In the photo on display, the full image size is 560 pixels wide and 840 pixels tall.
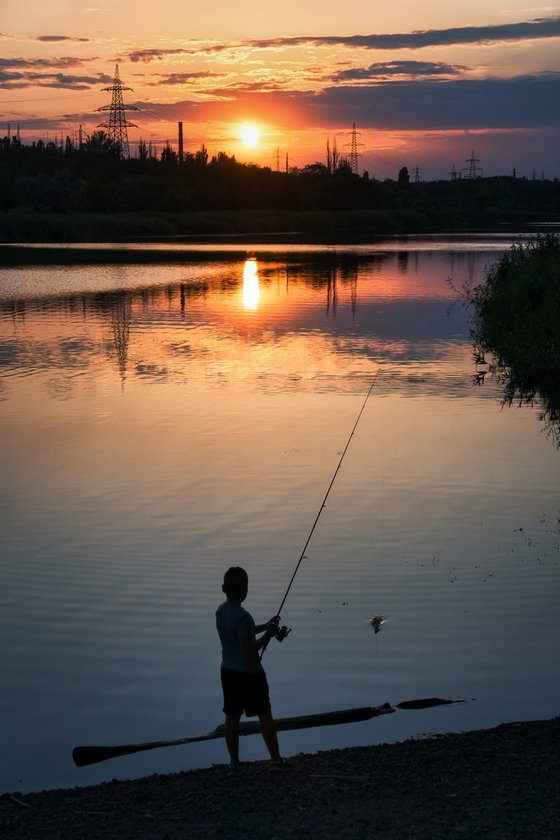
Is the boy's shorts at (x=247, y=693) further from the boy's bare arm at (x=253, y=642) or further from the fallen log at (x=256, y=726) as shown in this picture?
the fallen log at (x=256, y=726)

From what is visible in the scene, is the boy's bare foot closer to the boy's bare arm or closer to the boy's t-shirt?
the boy's t-shirt

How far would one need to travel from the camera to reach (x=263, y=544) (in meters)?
11.2

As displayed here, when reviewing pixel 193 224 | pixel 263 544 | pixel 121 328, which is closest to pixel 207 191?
pixel 193 224

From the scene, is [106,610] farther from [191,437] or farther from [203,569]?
[191,437]

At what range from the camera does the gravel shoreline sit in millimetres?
5566

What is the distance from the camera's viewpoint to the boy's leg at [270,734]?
6570 mm

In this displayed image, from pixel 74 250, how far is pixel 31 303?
1577 inches

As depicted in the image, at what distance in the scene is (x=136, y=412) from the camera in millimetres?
18203

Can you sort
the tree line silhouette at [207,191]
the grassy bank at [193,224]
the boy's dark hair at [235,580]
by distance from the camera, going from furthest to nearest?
the tree line silhouette at [207,191]
the grassy bank at [193,224]
the boy's dark hair at [235,580]

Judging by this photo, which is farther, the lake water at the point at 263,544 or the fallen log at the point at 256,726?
the lake water at the point at 263,544

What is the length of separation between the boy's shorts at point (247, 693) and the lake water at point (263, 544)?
2.21 ft

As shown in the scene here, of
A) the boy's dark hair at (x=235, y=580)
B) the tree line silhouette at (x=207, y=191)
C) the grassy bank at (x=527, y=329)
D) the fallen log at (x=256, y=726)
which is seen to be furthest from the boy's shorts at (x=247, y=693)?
the tree line silhouette at (x=207, y=191)

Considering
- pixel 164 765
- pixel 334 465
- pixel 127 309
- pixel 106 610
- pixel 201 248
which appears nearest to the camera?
pixel 164 765

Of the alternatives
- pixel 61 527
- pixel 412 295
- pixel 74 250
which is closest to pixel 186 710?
pixel 61 527
